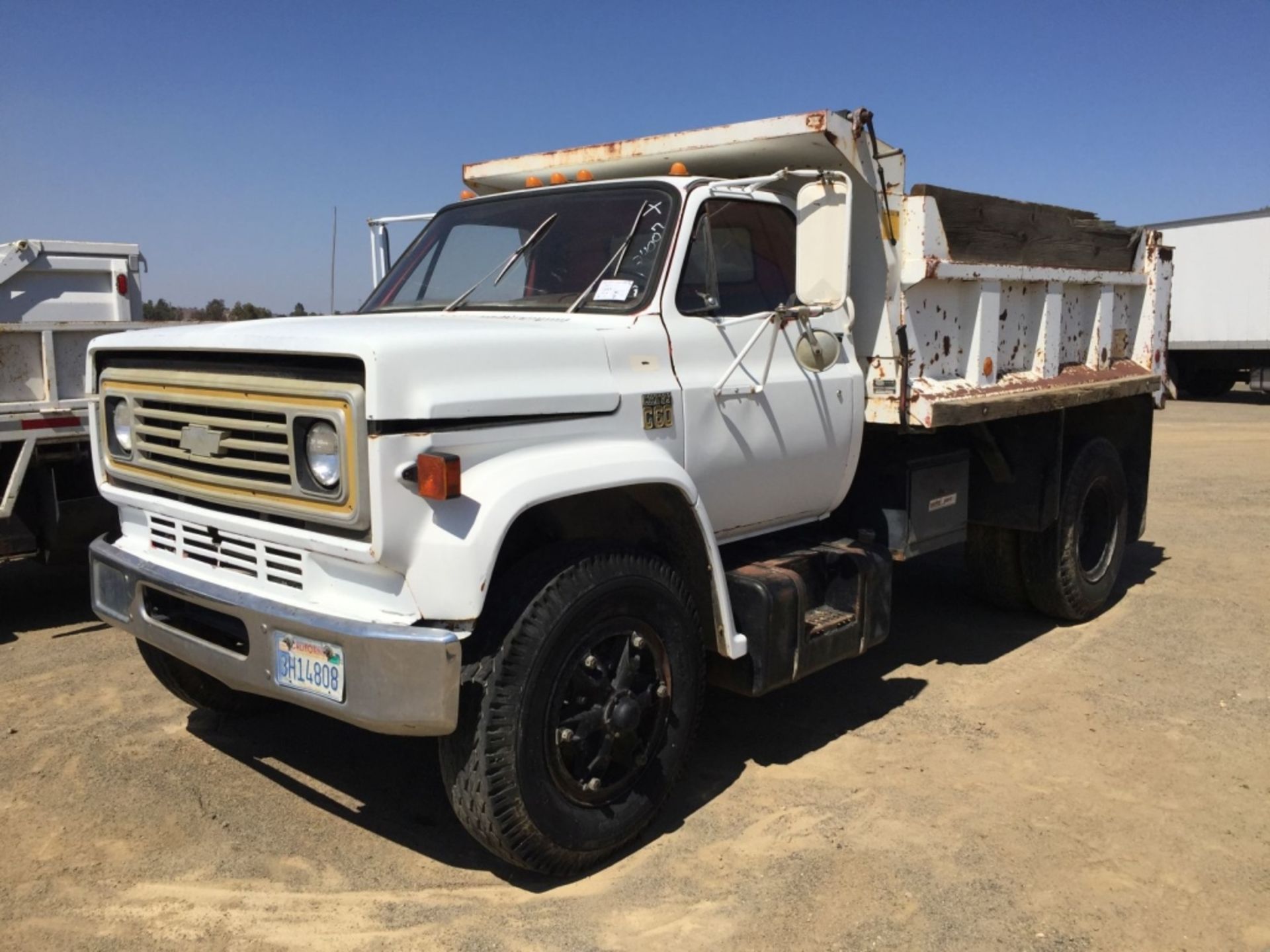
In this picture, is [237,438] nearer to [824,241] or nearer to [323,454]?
[323,454]

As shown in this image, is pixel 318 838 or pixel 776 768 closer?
pixel 318 838

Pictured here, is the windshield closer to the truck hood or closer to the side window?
the side window

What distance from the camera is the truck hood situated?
2.91m

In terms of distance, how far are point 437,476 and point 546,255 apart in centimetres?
162

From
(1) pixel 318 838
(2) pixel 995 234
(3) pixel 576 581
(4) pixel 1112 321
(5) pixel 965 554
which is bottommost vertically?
(1) pixel 318 838

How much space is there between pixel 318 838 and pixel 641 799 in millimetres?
1126

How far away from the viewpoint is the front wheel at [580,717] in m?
3.14

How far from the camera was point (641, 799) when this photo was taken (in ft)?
11.8

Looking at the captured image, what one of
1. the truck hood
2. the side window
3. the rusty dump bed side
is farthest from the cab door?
the truck hood

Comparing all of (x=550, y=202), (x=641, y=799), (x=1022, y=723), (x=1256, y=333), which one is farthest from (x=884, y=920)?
(x=1256, y=333)

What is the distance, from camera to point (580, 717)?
3.38m

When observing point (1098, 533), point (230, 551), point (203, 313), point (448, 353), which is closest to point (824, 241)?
point (448, 353)

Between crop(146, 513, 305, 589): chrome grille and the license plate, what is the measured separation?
0.68 feet

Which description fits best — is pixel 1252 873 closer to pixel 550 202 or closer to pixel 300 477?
pixel 300 477
